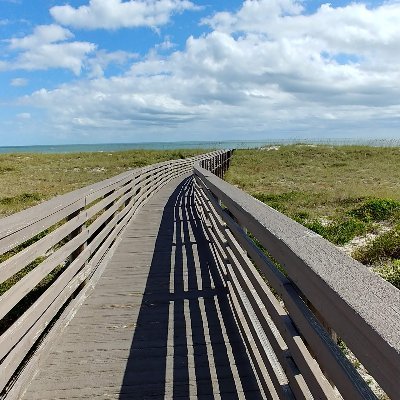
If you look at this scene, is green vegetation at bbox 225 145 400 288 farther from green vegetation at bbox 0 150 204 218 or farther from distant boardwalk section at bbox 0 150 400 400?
green vegetation at bbox 0 150 204 218

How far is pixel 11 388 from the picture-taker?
9.97 ft

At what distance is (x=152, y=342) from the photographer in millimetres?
3998

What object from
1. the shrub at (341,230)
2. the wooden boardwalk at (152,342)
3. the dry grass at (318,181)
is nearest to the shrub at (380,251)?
the shrub at (341,230)

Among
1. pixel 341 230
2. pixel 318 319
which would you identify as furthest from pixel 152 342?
pixel 341 230

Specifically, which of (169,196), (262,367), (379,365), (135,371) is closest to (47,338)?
(135,371)

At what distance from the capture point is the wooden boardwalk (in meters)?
3.27

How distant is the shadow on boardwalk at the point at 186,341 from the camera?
10.7ft

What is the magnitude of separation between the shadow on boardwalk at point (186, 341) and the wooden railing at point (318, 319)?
Answer: 0.27 meters

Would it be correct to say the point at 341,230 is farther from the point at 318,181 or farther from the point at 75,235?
the point at 318,181

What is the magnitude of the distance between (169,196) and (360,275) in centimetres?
1379

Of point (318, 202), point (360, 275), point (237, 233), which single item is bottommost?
point (318, 202)

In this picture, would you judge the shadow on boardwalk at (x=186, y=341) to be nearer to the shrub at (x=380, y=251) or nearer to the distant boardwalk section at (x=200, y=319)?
the distant boardwalk section at (x=200, y=319)

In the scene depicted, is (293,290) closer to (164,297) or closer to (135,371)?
(135,371)

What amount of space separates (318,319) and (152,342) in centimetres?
225
